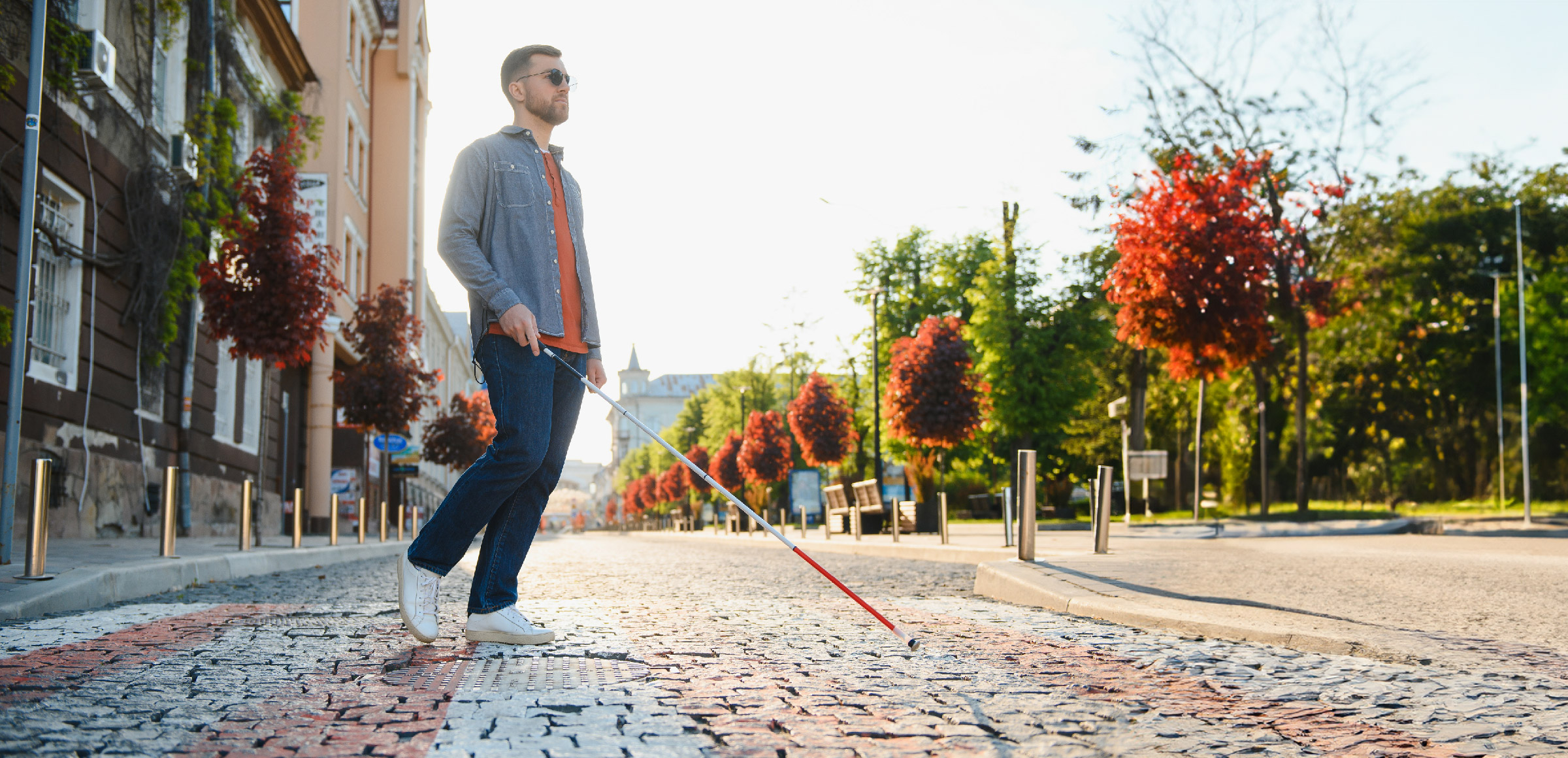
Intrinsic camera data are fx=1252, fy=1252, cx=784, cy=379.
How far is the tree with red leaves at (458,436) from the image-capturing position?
33.3 metres

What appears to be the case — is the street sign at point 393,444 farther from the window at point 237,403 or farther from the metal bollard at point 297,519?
the metal bollard at point 297,519

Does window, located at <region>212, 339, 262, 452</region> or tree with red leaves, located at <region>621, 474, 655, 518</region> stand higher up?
window, located at <region>212, 339, 262, 452</region>

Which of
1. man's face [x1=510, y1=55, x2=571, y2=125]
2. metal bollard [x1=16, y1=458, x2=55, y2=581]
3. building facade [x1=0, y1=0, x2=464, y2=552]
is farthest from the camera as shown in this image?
building facade [x1=0, y1=0, x2=464, y2=552]

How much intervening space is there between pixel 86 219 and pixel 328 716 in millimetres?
12913

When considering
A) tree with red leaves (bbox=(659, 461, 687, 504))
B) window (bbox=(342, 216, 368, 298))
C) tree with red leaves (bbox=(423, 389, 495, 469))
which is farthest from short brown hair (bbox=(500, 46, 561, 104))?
tree with red leaves (bbox=(659, 461, 687, 504))

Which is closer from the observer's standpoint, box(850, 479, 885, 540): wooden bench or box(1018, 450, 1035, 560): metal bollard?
box(1018, 450, 1035, 560): metal bollard

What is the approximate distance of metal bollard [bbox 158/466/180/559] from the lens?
8.89 meters

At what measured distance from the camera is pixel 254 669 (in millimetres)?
3613

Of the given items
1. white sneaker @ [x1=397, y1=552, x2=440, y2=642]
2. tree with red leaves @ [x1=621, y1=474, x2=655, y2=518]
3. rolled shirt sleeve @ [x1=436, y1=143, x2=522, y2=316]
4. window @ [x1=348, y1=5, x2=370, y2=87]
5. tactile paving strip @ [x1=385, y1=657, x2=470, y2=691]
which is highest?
window @ [x1=348, y1=5, x2=370, y2=87]

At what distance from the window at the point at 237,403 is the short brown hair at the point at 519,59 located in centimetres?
1574

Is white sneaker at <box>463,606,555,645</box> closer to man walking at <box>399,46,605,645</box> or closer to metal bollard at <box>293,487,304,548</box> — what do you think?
man walking at <box>399,46,605,645</box>

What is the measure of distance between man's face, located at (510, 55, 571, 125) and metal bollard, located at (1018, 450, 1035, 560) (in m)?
5.28

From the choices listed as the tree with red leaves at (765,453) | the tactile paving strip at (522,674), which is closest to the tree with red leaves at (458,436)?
the tree with red leaves at (765,453)

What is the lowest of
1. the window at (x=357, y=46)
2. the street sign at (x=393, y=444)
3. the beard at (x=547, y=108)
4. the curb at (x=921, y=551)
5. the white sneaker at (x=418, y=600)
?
the curb at (x=921, y=551)
